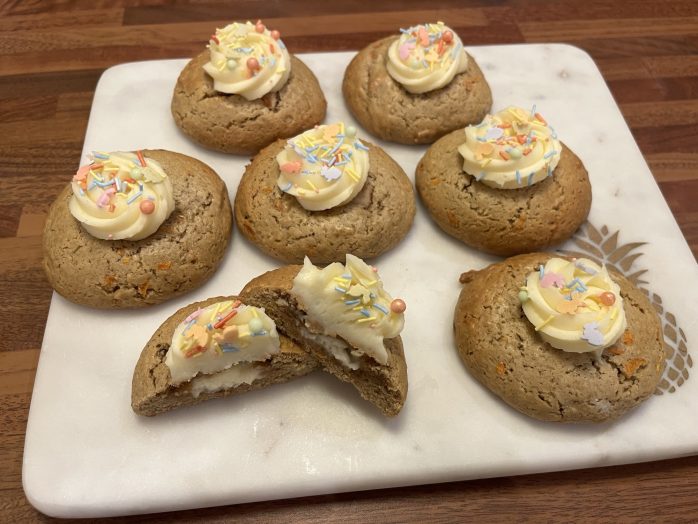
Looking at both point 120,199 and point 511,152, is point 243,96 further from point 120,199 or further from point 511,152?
point 511,152

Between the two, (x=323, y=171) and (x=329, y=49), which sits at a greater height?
(x=323, y=171)

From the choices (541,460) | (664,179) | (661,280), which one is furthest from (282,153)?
(664,179)

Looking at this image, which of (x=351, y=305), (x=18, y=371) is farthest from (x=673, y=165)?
(x=18, y=371)

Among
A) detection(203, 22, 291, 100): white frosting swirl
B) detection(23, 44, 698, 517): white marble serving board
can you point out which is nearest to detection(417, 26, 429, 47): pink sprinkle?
detection(203, 22, 291, 100): white frosting swirl

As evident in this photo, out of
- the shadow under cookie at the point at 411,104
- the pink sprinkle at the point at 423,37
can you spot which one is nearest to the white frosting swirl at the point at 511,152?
the shadow under cookie at the point at 411,104

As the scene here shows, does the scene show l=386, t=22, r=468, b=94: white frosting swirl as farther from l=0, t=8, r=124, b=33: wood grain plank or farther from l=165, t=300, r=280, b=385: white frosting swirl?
l=0, t=8, r=124, b=33: wood grain plank

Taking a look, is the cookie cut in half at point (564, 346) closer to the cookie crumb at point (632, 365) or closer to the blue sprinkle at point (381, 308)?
the cookie crumb at point (632, 365)

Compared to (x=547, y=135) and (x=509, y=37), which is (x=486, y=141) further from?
(x=509, y=37)
